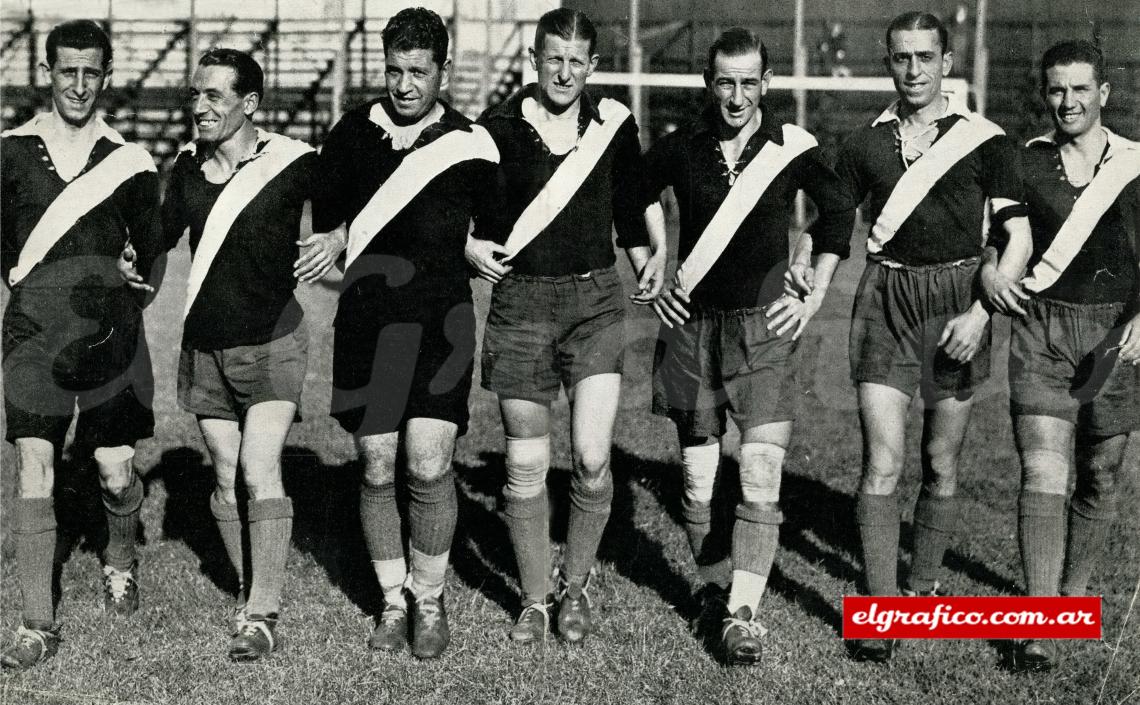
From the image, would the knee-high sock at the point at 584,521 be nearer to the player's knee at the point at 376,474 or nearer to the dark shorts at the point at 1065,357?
the player's knee at the point at 376,474

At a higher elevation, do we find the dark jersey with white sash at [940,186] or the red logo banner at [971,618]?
the dark jersey with white sash at [940,186]

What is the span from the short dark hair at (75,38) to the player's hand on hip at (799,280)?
2581 millimetres

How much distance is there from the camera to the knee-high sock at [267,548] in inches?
160

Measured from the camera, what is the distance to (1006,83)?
808 inches

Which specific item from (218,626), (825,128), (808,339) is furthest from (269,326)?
(825,128)

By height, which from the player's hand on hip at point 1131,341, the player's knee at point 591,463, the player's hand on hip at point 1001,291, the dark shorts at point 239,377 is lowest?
the player's knee at point 591,463

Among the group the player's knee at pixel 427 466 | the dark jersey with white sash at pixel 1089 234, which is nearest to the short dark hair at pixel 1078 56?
the dark jersey with white sash at pixel 1089 234

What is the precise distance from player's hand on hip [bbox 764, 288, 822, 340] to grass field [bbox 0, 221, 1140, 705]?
1.16 metres

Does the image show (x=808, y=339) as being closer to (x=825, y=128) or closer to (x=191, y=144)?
(x=191, y=144)

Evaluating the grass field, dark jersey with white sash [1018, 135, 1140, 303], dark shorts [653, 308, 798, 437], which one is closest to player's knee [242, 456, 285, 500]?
the grass field

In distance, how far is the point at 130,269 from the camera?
4168 mm

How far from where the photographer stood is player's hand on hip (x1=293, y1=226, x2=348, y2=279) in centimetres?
395

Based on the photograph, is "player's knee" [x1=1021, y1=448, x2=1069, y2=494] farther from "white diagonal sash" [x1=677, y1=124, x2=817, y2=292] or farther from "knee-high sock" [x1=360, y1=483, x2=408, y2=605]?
"knee-high sock" [x1=360, y1=483, x2=408, y2=605]

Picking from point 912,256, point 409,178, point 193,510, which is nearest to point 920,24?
point 912,256
